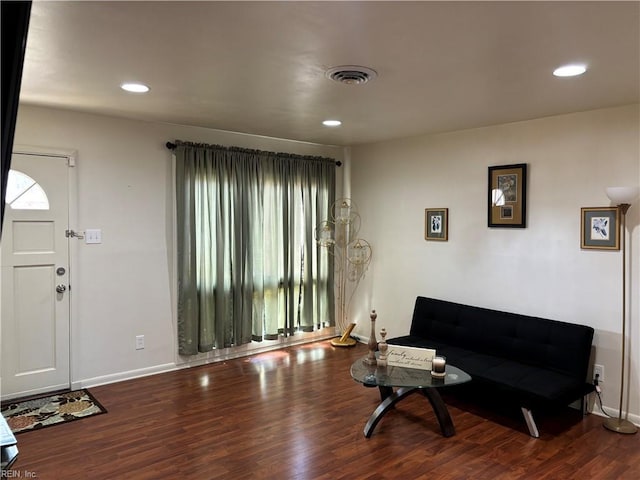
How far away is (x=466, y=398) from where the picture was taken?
3.78 metres

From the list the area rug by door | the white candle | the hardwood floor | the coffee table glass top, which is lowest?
the hardwood floor

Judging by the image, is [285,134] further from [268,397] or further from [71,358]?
[71,358]

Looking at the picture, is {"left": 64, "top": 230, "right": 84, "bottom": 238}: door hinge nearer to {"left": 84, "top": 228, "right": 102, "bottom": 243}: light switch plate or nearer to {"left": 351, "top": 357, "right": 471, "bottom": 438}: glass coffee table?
{"left": 84, "top": 228, "right": 102, "bottom": 243}: light switch plate

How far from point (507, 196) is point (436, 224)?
793 mm

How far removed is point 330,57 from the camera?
240 centimetres

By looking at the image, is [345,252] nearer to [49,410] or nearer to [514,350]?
[514,350]

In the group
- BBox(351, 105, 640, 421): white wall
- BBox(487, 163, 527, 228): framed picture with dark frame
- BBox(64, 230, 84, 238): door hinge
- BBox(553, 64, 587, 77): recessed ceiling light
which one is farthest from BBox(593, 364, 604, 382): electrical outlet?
BBox(64, 230, 84, 238): door hinge

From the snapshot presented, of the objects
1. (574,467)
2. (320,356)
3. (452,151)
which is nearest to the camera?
(574,467)

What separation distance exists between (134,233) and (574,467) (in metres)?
3.77

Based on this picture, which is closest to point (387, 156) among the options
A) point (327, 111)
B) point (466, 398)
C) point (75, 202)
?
point (327, 111)

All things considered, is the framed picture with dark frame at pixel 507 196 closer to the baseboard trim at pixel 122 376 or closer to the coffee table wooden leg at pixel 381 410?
the coffee table wooden leg at pixel 381 410

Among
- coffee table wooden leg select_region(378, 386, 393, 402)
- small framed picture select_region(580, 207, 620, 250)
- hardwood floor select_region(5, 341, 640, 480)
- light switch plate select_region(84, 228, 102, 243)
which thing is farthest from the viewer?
light switch plate select_region(84, 228, 102, 243)

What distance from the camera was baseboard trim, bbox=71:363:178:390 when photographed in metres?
3.93

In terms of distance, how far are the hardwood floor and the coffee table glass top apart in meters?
0.40
